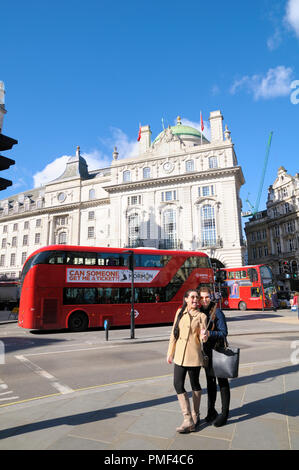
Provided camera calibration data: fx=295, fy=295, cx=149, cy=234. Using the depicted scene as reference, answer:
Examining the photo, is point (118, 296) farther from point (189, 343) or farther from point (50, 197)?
point (50, 197)

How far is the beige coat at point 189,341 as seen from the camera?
3.83 meters

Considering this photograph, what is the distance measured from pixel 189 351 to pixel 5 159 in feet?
11.8

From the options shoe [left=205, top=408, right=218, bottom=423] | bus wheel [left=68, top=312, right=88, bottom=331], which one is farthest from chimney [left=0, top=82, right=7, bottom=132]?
bus wheel [left=68, top=312, right=88, bottom=331]

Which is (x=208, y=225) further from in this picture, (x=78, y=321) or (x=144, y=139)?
(x=78, y=321)

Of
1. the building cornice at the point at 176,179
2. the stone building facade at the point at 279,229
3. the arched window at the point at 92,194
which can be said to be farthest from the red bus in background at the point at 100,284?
the stone building facade at the point at 279,229

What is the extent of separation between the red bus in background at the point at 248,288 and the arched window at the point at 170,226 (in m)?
10.8

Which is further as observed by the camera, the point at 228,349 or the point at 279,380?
the point at 279,380

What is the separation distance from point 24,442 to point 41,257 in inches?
472

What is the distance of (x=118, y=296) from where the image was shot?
16.3 metres

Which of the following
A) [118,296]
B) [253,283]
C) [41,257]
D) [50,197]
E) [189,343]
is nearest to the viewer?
[189,343]

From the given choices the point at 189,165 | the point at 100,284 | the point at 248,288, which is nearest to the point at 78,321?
the point at 100,284

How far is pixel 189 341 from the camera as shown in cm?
388

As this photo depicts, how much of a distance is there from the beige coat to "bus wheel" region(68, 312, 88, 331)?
1225cm
